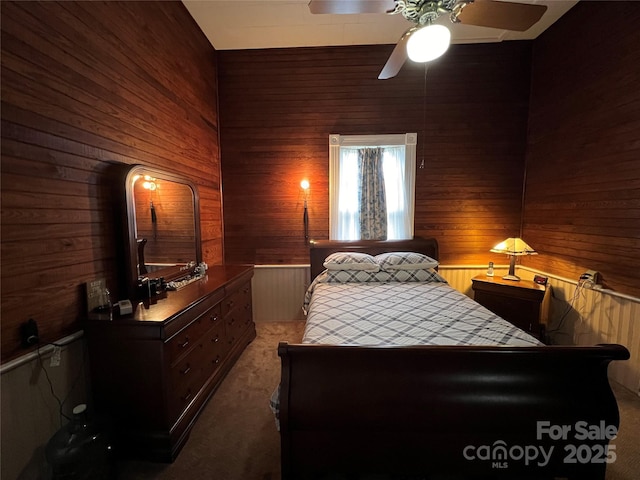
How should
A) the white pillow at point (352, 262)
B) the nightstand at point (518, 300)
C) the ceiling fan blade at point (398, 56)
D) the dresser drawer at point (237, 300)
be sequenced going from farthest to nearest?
the white pillow at point (352, 262) → the nightstand at point (518, 300) → the dresser drawer at point (237, 300) → the ceiling fan blade at point (398, 56)

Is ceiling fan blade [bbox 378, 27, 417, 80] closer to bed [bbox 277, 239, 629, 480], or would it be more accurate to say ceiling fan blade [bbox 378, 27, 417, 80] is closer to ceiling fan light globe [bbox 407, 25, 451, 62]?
ceiling fan light globe [bbox 407, 25, 451, 62]

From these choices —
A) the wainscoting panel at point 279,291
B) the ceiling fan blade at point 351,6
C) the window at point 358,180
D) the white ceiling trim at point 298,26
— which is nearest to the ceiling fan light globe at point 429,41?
the ceiling fan blade at point 351,6

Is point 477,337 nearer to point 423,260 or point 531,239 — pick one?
point 423,260

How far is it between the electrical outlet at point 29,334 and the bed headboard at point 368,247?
7.76 ft

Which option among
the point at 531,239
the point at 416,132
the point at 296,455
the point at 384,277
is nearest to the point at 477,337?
the point at 296,455

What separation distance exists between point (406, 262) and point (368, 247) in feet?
1.71

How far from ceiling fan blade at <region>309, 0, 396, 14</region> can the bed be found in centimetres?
188

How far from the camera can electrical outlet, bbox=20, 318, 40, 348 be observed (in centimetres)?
122

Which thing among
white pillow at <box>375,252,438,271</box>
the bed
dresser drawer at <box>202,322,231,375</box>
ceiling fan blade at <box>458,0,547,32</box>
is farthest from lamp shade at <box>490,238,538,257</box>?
dresser drawer at <box>202,322,231,375</box>

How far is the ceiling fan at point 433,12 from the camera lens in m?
1.51

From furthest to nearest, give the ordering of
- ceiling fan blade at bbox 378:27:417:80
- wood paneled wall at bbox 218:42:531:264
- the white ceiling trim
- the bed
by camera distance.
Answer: wood paneled wall at bbox 218:42:531:264
the white ceiling trim
ceiling fan blade at bbox 378:27:417:80
the bed

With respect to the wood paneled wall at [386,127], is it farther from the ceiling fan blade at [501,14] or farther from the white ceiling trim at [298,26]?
the ceiling fan blade at [501,14]

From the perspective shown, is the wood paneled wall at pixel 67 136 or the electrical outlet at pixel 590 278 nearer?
the wood paneled wall at pixel 67 136

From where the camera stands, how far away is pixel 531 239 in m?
3.15
